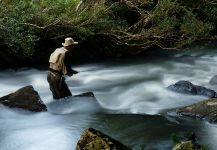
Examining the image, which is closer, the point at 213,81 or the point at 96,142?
the point at 96,142

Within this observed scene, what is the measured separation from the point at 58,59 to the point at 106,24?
4.74 meters

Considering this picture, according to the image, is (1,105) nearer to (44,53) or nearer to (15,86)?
(15,86)

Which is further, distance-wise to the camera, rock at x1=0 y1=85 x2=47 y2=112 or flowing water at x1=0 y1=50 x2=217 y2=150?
rock at x1=0 y1=85 x2=47 y2=112

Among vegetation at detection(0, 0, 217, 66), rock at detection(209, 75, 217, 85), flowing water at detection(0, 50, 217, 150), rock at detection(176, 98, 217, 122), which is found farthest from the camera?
rock at detection(209, 75, 217, 85)

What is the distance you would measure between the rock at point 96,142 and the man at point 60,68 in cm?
331

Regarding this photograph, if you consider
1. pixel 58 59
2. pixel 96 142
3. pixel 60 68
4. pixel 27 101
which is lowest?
pixel 96 142

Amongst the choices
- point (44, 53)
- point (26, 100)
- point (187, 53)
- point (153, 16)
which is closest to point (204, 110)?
point (26, 100)

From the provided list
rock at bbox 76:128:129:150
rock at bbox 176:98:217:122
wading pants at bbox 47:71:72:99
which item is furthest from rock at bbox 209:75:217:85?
rock at bbox 76:128:129:150

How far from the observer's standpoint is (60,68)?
1083 cm

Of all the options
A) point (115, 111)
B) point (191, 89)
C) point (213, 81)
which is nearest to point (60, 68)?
point (115, 111)

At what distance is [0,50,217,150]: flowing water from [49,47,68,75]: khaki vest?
3.14 ft

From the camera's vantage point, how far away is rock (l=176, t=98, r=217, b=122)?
10081 mm

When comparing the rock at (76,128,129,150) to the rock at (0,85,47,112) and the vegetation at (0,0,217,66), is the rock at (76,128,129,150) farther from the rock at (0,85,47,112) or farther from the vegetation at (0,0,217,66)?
the vegetation at (0,0,217,66)

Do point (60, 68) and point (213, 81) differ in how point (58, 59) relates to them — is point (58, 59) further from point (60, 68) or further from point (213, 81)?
point (213, 81)
